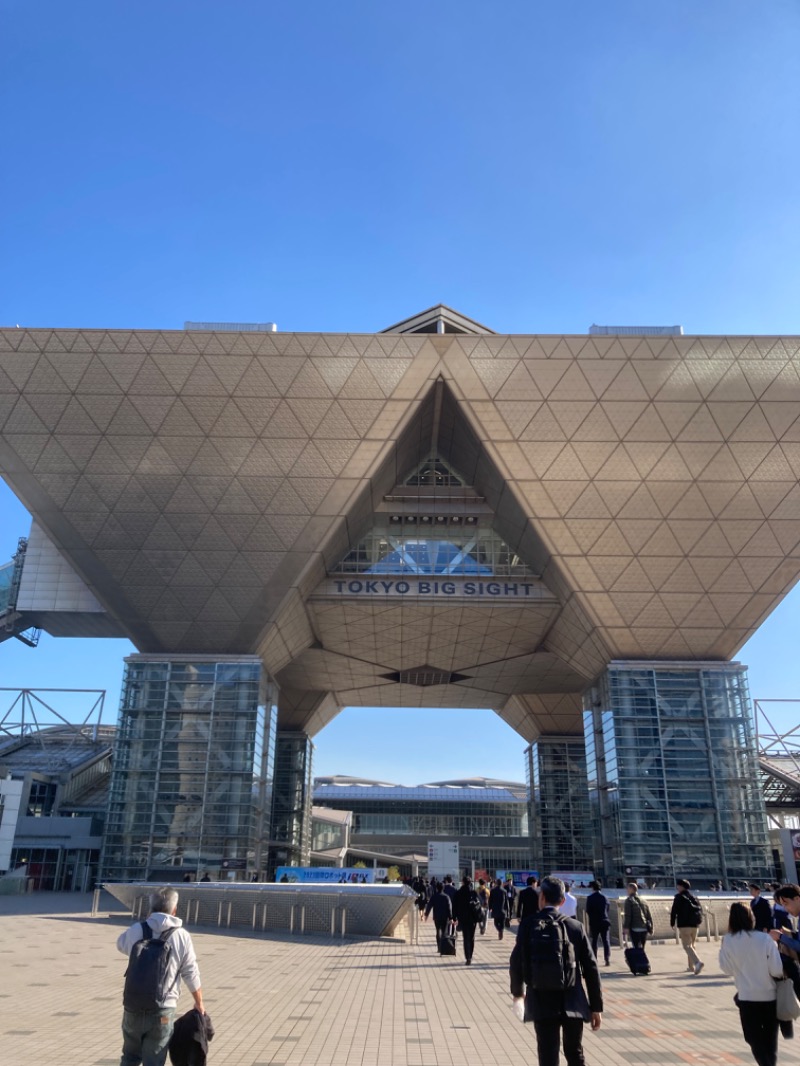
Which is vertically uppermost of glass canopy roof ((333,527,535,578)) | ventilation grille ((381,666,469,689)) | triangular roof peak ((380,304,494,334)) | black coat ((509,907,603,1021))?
triangular roof peak ((380,304,494,334))

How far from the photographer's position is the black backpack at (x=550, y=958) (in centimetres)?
641

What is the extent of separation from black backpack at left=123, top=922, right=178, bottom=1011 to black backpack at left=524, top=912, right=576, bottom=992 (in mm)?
2768

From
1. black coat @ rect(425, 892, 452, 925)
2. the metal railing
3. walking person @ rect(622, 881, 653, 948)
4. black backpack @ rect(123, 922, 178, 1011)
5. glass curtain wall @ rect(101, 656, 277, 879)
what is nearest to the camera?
black backpack @ rect(123, 922, 178, 1011)

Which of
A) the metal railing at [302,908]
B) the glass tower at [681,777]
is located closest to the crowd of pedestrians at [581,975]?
the metal railing at [302,908]

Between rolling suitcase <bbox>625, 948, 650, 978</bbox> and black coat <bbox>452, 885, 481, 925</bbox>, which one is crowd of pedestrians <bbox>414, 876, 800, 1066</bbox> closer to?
rolling suitcase <bbox>625, 948, 650, 978</bbox>

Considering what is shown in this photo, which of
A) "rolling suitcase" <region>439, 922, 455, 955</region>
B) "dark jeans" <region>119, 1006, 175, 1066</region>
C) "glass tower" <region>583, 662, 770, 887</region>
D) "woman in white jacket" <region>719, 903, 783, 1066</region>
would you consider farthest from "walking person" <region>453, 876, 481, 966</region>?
"glass tower" <region>583, 662, 770, 887</region>

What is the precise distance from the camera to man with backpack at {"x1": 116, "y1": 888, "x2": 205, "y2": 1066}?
619 centimetres

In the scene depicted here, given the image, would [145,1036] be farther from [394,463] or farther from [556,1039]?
[394,463]

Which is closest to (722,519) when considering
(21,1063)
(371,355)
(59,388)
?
(371,355)

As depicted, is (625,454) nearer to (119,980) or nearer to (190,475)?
(190,475)

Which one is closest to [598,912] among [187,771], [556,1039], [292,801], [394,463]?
[556,1039]

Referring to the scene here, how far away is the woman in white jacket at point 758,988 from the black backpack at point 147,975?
15.4 ft

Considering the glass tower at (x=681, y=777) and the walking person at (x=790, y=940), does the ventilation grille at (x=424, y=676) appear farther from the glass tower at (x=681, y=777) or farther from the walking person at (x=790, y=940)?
the walking person at (x=790, y=940)

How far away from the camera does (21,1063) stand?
27.1 feet
